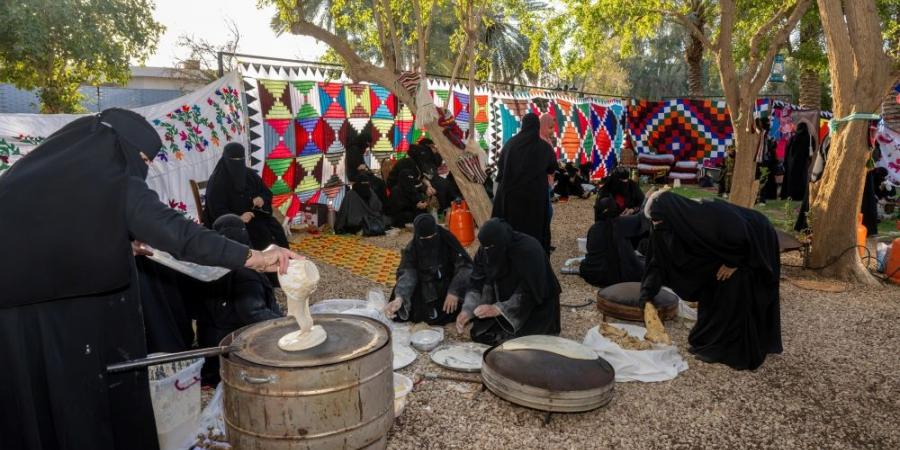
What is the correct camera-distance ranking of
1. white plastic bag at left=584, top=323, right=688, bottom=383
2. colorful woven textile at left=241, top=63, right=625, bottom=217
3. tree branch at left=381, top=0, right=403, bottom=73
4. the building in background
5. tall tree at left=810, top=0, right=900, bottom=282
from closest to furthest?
white plastic bag at left=584, top=323, right=688, bottom=383, tall tree at left=810, top=0, right=900, bottom=282, tree branch at left=381, top=0, right=403, bottom=73, colorful woven textile at left=241, top=63, right=625, bottom=217, the building in background

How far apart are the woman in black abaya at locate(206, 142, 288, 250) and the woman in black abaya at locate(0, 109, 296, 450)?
11.9 ft

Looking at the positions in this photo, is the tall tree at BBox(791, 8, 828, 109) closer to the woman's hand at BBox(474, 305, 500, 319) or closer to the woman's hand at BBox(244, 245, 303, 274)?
the woman's hand at BBox(474, 305, 500, 319)

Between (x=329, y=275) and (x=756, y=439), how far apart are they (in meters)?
4.27

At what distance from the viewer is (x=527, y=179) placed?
5945mm

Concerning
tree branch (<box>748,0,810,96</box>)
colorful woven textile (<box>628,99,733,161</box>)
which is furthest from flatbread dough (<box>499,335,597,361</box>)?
colorful woven textile (<box>628,99,733,161</box>)

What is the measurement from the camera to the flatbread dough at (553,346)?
3.30 meters

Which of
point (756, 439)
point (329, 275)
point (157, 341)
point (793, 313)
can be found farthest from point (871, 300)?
point (157, 341)

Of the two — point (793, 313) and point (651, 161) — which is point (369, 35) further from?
point (651, 161)

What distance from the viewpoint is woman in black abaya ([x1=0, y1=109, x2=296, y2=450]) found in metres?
1.86

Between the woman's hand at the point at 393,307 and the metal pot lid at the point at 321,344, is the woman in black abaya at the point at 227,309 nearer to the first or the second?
the metal pot lid at the point at 321,344

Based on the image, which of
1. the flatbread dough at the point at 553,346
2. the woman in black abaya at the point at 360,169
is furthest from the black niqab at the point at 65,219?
the woman in black abaya at the point at 360,169

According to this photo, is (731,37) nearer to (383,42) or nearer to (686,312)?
(686,312)

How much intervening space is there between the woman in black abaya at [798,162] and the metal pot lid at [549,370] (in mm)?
10373

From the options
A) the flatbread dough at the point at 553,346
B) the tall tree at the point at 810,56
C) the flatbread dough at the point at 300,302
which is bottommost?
the flatbread dough at the point at 553,346
